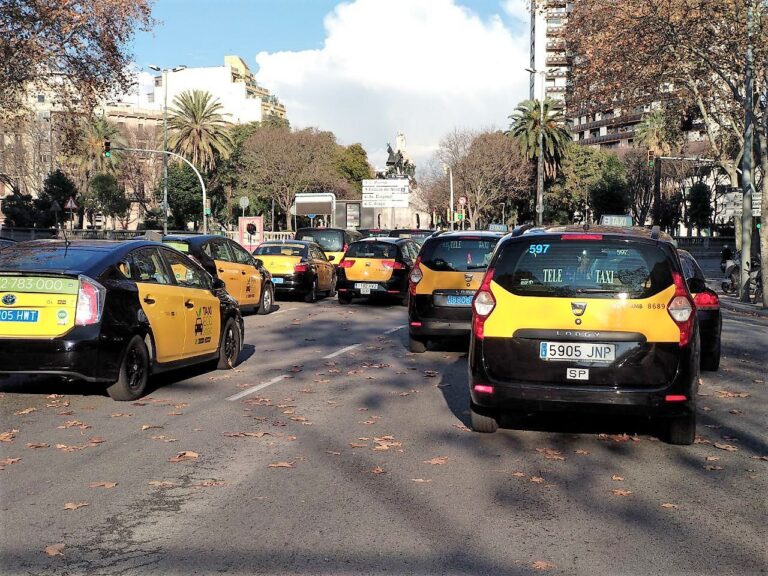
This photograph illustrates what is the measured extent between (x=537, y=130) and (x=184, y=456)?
66871 millimetres

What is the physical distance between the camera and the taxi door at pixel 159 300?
8891 mm

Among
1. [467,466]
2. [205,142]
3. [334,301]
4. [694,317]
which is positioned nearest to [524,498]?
[467,466]

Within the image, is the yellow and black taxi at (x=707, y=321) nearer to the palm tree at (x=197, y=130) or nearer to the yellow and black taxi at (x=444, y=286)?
the yellow and black taxi at (x=444, y=286)

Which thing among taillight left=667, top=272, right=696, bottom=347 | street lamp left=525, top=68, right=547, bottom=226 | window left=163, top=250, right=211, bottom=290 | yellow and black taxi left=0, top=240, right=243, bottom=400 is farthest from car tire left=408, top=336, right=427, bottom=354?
street lamp left=525, top=68, right=547, bottom=226

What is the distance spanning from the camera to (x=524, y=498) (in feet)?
18.5

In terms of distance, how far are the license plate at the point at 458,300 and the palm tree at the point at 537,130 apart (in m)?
59.3

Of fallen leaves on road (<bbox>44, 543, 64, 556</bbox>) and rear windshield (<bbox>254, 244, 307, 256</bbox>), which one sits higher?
rear windshield (<bbox>254, 244, 307, 256</bbox>)

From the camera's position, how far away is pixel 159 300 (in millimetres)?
9094

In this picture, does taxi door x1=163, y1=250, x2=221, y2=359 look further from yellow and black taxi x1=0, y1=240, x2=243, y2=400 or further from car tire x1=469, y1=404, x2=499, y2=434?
car tire x1=469, y1=404, x2=499, y2=434

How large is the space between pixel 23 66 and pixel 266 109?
11780 cm

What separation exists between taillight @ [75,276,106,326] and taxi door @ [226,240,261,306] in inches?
369

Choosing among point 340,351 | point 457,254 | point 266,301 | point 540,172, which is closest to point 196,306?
point 340,351

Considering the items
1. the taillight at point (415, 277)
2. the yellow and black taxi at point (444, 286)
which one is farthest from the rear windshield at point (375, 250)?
the taillight at point (415, 277)

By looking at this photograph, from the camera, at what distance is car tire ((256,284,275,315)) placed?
19031 mm
